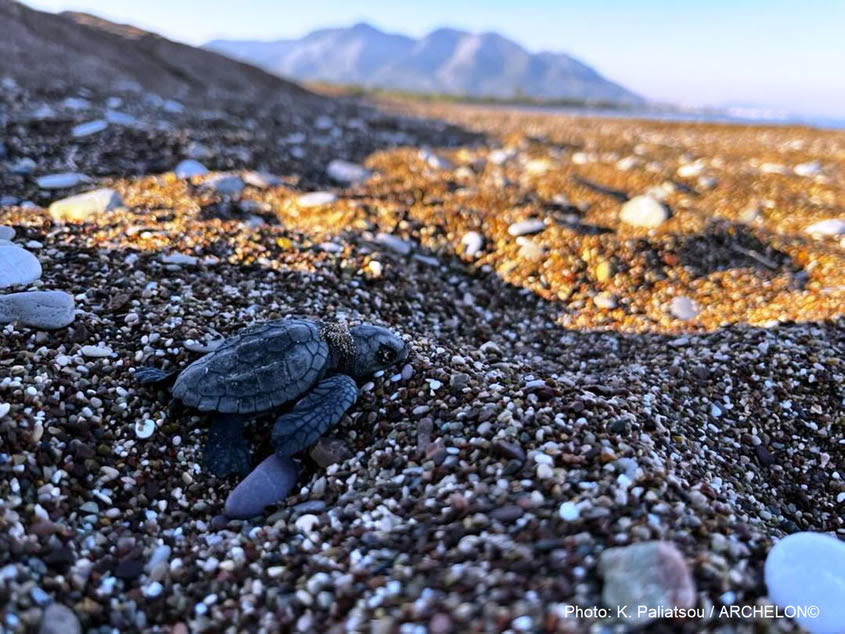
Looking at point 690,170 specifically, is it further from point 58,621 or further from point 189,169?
point 58,621

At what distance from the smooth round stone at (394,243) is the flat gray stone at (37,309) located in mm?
3124

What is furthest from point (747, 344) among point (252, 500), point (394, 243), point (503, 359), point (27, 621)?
point (27, 621)

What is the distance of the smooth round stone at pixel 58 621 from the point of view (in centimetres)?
212

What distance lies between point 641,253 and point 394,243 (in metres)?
2.91

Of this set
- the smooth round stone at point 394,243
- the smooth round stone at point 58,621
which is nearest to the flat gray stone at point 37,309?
the smooth round stone at point 58,621

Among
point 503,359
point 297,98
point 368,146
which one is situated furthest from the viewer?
point 297,98

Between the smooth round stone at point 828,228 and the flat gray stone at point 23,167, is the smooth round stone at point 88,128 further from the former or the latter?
A: the smooth round stone at point 828,228

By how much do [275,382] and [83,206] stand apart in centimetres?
402

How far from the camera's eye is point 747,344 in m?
4.43

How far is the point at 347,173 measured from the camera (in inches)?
372

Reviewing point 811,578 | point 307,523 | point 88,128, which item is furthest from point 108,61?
point 811,578

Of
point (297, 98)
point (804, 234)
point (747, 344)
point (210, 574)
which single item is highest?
point (297, 98)

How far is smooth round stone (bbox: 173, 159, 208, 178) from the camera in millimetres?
7425

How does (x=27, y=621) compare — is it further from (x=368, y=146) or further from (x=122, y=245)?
(x=368, y=146)
